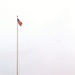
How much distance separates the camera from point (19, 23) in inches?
1519
